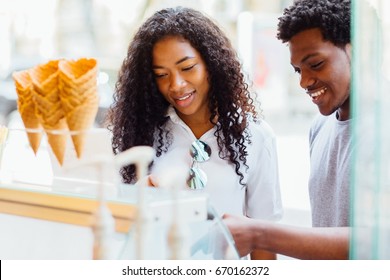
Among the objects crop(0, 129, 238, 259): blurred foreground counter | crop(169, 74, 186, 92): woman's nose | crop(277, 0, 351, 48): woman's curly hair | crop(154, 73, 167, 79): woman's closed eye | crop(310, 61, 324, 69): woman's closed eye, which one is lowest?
crop(0, 129, 238, 259): blurred foreground counter

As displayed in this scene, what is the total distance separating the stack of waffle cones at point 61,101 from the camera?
43.3 inches

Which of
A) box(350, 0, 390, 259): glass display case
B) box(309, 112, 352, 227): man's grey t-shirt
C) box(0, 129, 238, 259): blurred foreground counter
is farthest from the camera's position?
box(309, 112, 352, 227): man's grey t-shirt

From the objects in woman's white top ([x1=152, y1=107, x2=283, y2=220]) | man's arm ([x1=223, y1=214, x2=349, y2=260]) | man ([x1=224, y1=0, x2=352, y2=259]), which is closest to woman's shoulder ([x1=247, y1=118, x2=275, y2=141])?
woman's white top ([x1=152, y1=107, x2=283, y2=220])

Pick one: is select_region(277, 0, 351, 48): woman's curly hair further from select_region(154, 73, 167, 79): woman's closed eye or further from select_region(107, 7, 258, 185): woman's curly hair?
select_region(154, 73, 167, 79): woman's closed eye

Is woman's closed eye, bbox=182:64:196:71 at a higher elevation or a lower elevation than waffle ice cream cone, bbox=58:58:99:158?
higher

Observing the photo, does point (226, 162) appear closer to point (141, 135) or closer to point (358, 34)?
point (141, 135)

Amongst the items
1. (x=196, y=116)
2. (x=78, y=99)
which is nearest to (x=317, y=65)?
(x=196, y=116)

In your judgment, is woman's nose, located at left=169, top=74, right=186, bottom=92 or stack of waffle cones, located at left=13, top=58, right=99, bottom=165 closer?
stack of waffle cones, located at left=13, top=58, right=99, bottom=165

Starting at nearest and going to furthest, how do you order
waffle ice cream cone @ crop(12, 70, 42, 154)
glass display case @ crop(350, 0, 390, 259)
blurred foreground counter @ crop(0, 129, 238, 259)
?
1. blurred foreground counter @ crop(0, 129, 238, 259)
2. glass display case @ crop(350, 0, 390, 259)
3. waffle ice cream cone @ crop(12, 70, 42, 154)

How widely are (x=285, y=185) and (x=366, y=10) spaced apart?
253 cm

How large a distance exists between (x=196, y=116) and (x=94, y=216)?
2.41 feet

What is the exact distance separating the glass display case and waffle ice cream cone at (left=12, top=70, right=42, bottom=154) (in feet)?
2.11

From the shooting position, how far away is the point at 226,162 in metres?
1.54

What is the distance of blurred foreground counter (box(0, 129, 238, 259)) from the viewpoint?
919 millimetres
